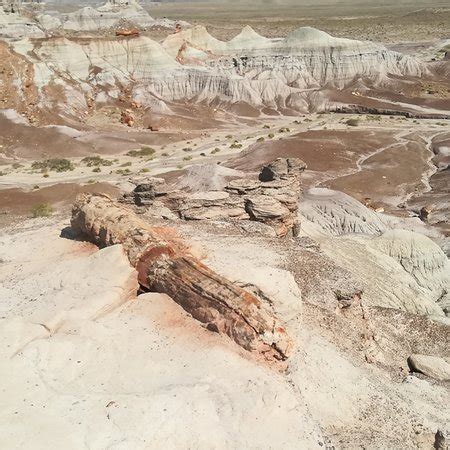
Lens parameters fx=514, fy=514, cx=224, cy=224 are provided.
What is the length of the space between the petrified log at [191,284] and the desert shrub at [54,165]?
37418 millimetres

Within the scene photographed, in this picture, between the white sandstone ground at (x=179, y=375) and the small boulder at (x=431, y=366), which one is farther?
the small boulder at (x=431, y=366)

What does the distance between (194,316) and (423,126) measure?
68761 millimetres

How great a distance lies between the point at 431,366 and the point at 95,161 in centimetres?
4813

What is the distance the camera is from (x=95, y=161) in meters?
58.7

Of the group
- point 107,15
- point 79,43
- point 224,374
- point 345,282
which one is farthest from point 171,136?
point 107,15

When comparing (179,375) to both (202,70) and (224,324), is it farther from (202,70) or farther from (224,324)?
(202,70)

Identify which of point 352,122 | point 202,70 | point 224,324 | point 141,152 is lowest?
point 141,152

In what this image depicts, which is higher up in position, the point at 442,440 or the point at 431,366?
the point at 442,440

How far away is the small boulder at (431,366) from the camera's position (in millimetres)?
17378

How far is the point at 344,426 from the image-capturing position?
1309 cm

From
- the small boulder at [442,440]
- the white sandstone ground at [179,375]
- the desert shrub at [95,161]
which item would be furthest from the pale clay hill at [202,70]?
the small boulder at [442,440]

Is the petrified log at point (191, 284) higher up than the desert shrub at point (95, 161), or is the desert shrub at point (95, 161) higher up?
A: the petrified log at point (191, 284)

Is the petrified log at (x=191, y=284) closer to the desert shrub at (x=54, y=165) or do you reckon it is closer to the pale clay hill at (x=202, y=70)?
the desert shrub at (x=54, y=165)

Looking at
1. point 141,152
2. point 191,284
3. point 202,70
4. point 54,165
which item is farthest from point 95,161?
point 191,284
